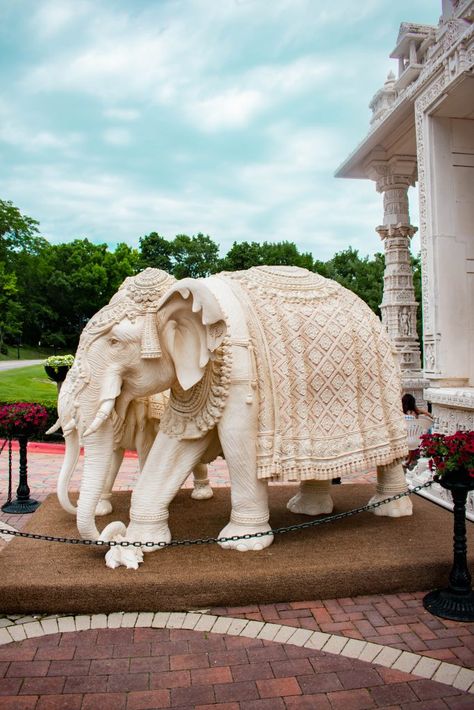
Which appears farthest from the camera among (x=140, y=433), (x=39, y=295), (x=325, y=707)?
(x=39, y=295)

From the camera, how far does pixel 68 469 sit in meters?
4.11

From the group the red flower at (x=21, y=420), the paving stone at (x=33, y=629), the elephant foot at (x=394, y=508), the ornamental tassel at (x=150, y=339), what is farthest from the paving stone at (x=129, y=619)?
the red flower at (x=21, y=420)

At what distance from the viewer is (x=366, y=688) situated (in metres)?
2.80

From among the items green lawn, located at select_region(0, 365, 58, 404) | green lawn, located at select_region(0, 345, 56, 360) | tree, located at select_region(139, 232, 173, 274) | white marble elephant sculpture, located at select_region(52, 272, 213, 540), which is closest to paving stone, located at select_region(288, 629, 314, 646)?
white marble elephant sculpture, located at select_region(52, 272, 213, 540)

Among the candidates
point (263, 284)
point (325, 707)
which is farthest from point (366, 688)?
point (263, 284)

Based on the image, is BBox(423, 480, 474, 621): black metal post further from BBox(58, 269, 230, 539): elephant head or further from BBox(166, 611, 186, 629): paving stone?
BBox(58, 269, 230, 539): elephant head

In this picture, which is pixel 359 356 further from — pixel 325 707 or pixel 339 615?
pixel 325 707

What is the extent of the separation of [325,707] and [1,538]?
3533 mm

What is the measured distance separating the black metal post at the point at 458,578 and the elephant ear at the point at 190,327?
1690 millimetres

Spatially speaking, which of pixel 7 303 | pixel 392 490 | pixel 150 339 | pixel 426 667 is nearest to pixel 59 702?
pixel 426 667

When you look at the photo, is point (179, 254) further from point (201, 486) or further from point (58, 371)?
point (201, 486)

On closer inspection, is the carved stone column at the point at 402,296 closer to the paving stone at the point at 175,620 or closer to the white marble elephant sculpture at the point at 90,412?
the white marble elephant sculpture at the point at 90,412

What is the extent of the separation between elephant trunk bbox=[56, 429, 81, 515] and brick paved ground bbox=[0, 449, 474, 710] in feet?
2.58

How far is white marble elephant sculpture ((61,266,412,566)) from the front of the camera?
384cm
